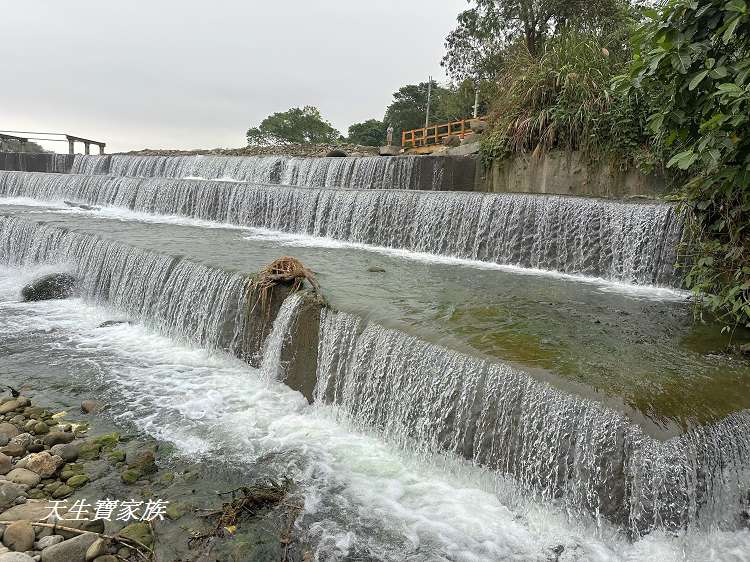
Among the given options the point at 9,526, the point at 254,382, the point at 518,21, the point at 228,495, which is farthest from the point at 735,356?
the point at 518,21

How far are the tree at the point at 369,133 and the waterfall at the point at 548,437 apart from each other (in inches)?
1740

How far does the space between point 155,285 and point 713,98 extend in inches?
262

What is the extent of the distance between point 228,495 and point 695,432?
3001mm

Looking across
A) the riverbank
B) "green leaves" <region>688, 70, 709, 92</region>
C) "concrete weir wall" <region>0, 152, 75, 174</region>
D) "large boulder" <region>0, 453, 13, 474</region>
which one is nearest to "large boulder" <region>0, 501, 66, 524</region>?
the riverbank

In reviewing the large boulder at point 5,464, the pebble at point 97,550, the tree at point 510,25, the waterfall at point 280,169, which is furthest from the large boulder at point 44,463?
the tree at point 510,25

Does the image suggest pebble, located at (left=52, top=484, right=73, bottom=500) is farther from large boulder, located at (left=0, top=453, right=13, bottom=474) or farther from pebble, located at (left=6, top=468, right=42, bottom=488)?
large boulder, located at (left=0, top=453, right=13, bottom=474)

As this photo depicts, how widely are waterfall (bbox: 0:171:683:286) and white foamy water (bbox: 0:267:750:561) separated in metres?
3.67

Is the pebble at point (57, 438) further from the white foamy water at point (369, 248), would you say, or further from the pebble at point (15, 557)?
the white foamy water at point (369, 248)

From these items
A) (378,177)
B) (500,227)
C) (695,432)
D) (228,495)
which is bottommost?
(228,495)

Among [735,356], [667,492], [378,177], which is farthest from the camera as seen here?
[378,177]

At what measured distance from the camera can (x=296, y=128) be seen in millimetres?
47344

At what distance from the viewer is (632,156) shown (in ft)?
30.6

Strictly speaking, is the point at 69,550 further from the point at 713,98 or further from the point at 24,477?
the point at 713,98

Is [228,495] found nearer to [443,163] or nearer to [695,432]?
[695,432]
